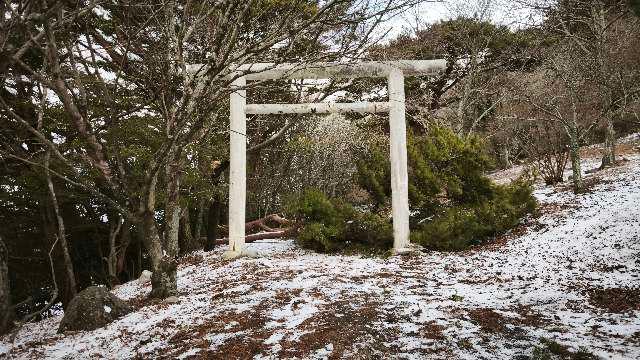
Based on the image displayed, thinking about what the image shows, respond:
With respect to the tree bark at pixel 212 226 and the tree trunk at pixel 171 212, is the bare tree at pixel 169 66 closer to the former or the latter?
the tree trunk at pixel 171 212

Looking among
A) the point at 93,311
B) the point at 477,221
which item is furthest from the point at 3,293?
the point at 477,221

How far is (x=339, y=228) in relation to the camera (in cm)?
Answer: 768

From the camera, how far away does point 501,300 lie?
418 centimetres

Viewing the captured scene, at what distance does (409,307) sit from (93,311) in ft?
11.2

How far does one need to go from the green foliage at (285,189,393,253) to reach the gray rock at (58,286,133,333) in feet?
11.6

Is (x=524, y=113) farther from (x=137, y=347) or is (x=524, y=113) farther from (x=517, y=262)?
(x=137, y=347)

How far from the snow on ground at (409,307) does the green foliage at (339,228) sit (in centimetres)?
73

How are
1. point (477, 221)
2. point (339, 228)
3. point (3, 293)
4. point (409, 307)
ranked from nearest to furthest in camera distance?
point (409, 307) < point (3, 293) < point (477, 221) < point (339, 228)

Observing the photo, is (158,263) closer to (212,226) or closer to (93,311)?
(93,311)

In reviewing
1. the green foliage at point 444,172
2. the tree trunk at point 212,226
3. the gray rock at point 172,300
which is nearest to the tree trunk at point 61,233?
the gray rock at point 172,300

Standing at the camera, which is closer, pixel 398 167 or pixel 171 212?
pixel 171 212

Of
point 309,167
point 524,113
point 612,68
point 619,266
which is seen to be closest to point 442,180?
point 619,266

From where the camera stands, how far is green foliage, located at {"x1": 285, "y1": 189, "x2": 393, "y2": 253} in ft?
25.1

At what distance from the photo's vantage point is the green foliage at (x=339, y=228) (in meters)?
7.64
